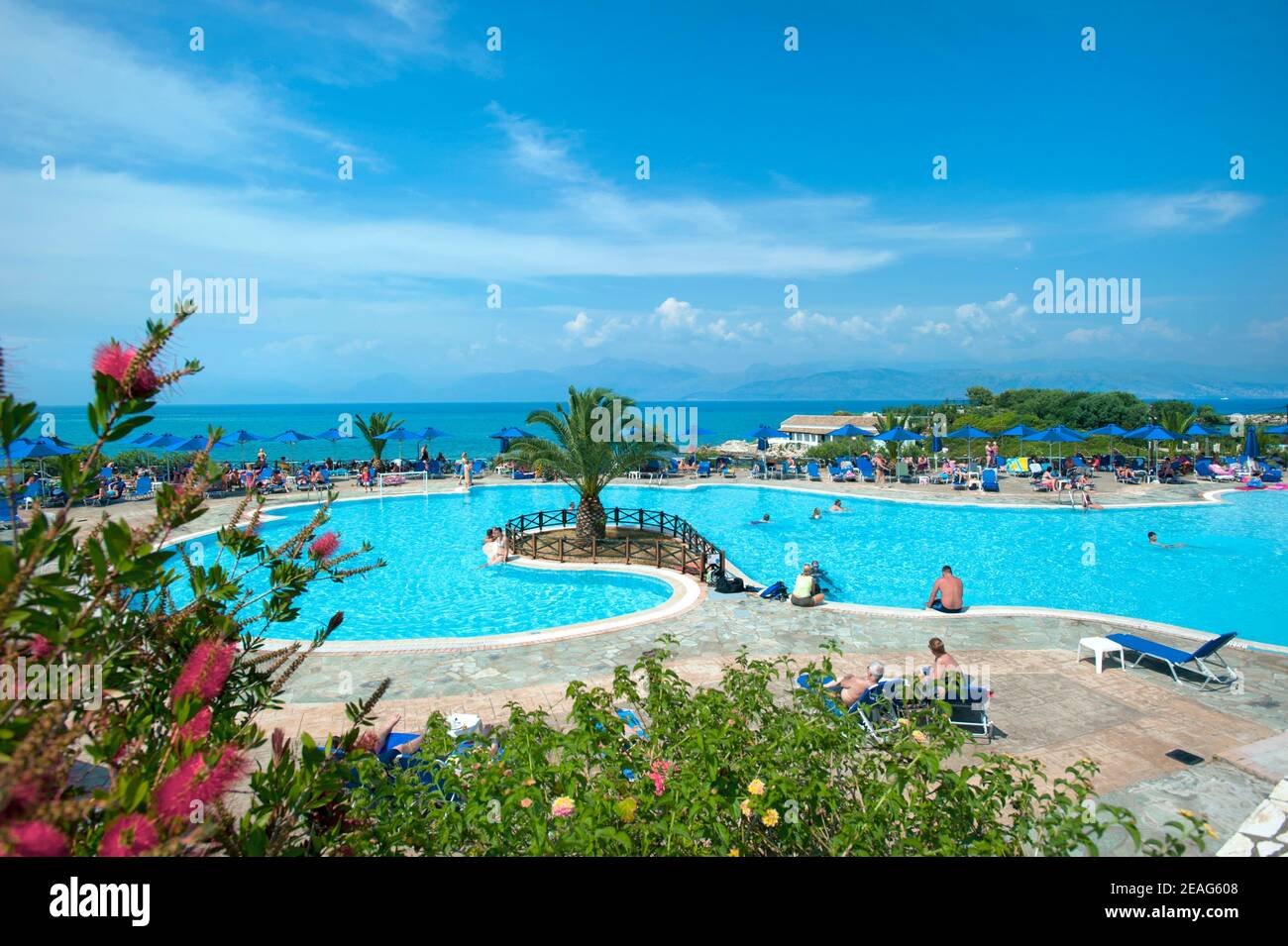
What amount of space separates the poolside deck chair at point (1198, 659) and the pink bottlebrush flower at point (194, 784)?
1055 cm

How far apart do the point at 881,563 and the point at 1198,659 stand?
8.77m

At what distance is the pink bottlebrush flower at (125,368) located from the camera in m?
1.57

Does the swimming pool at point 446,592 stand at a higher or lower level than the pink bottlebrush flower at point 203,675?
lower

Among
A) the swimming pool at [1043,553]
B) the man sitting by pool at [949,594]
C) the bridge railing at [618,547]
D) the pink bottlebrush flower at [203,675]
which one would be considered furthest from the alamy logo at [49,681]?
the swimming pool at [1043,553]

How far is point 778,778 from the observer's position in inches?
119

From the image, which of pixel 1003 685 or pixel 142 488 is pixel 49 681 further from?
pixel 142 488

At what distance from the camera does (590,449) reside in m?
18.2

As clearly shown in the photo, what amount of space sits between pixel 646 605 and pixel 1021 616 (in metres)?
6.78

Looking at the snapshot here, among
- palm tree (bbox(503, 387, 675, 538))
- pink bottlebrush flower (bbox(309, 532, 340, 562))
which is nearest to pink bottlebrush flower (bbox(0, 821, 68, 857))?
pink bottlebrush flower (bbox(309, 532, 340, 562))

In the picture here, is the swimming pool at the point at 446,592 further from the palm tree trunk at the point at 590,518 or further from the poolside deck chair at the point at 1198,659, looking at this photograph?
the poolside deck chair at the point at 1198,659

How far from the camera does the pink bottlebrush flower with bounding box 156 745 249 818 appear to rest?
50.9 inches
